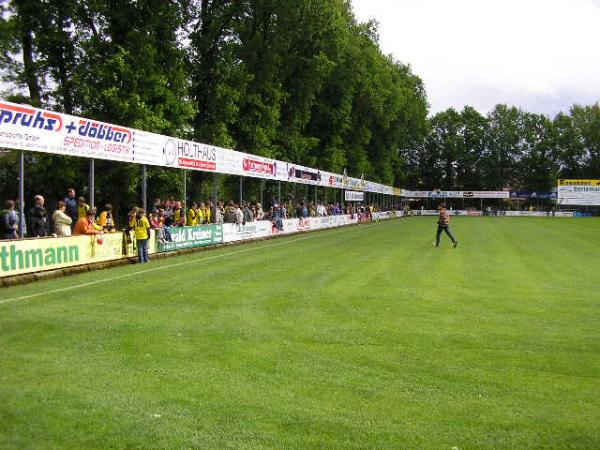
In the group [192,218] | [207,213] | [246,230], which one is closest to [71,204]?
[192,218]

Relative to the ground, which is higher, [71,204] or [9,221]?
[71,204]

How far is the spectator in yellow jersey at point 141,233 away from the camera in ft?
57.8

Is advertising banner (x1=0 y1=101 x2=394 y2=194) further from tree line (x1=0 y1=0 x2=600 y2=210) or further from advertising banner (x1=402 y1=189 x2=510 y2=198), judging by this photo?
advertising banner (x1=402 y1=189 x2=510 y2=198)

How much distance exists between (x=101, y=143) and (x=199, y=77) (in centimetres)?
1954

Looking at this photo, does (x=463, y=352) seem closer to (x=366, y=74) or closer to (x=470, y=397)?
(x=470, y=397)

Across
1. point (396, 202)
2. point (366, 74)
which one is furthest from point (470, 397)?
point (396, 202)

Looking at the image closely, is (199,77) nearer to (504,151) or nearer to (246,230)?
(246,230)

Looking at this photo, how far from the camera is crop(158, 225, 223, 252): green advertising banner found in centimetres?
2081

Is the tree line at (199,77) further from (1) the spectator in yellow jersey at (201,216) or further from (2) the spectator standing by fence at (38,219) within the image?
(2) the spectator standing by fence at (38,219)

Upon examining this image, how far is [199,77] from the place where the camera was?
3553 centimetres

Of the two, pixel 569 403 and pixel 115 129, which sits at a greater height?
pixel 115 129

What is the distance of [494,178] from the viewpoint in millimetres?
112125

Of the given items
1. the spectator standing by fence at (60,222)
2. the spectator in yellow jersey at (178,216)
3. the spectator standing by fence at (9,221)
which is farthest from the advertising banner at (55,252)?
the spectator in yellow jersey at (178,216)

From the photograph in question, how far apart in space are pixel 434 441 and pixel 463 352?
2.84 metres
